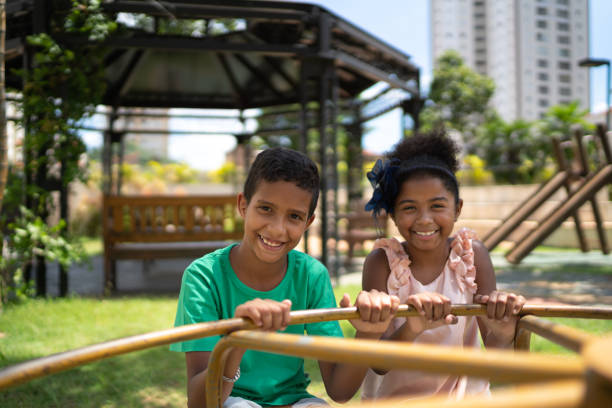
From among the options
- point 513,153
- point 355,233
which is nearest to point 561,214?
point 355,233

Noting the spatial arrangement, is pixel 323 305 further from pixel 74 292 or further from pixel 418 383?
pixel 74 292

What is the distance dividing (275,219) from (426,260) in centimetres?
60

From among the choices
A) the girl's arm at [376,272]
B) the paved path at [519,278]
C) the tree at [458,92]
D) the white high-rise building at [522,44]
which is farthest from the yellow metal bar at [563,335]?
the white high-rise building at [522,44]

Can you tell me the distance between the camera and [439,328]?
1650mm

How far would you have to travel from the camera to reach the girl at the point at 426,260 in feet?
5.16

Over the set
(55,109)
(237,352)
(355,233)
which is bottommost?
(355,233)

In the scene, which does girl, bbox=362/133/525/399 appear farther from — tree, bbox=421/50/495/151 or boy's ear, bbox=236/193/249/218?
tree, bbox=421/50/495/151

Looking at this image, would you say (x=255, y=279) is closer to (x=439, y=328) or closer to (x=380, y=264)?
(x=380, y=264)

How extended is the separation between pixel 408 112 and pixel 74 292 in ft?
18.2

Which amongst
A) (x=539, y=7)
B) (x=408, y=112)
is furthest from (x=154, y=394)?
(x=539, y=7)

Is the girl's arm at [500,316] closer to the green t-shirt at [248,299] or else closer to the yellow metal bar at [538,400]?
the green t-shirt at [248,299]

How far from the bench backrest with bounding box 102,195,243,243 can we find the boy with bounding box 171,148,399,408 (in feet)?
15.6

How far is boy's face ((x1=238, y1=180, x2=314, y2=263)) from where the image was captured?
1.49 metres

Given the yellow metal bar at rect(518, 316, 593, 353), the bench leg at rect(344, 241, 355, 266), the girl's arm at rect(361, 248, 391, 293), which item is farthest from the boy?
the bench leg at rect(344, 241, 355, 266)
